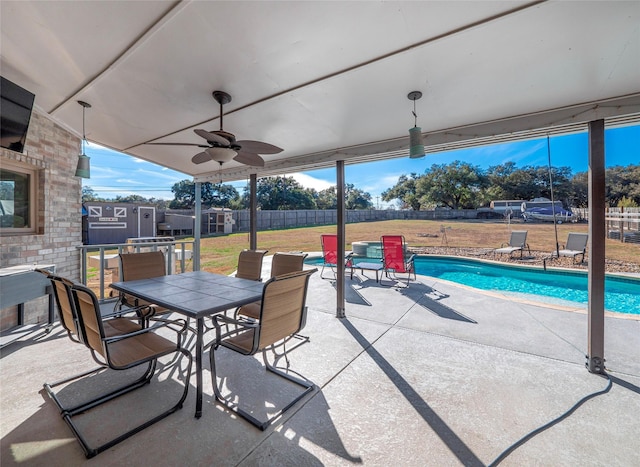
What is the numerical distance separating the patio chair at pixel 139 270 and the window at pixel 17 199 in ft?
4.52

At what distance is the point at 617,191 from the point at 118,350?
12998mm

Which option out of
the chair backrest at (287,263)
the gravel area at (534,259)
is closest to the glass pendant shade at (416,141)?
the chair backrest at (287,263)

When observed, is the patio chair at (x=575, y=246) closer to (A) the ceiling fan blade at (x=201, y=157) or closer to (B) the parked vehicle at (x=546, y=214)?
(B) the parked vehicle at (x=546, y=214)

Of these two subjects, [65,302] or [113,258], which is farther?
[113,258]

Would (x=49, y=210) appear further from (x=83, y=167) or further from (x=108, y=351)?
(x=108, y=351)

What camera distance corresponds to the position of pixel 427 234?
42.4ft

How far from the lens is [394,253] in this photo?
5496 mm

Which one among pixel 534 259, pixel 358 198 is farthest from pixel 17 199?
pixel 358 198

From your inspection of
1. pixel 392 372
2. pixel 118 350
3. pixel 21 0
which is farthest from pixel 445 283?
pixel 21 0

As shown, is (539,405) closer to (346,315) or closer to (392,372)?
(392,372)

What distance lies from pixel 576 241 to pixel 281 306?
9648 millimetres

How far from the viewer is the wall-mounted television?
2.23m

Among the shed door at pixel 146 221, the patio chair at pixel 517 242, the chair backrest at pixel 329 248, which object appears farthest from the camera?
the shed door at pixel 146 221

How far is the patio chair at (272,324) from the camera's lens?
5.80 feet
